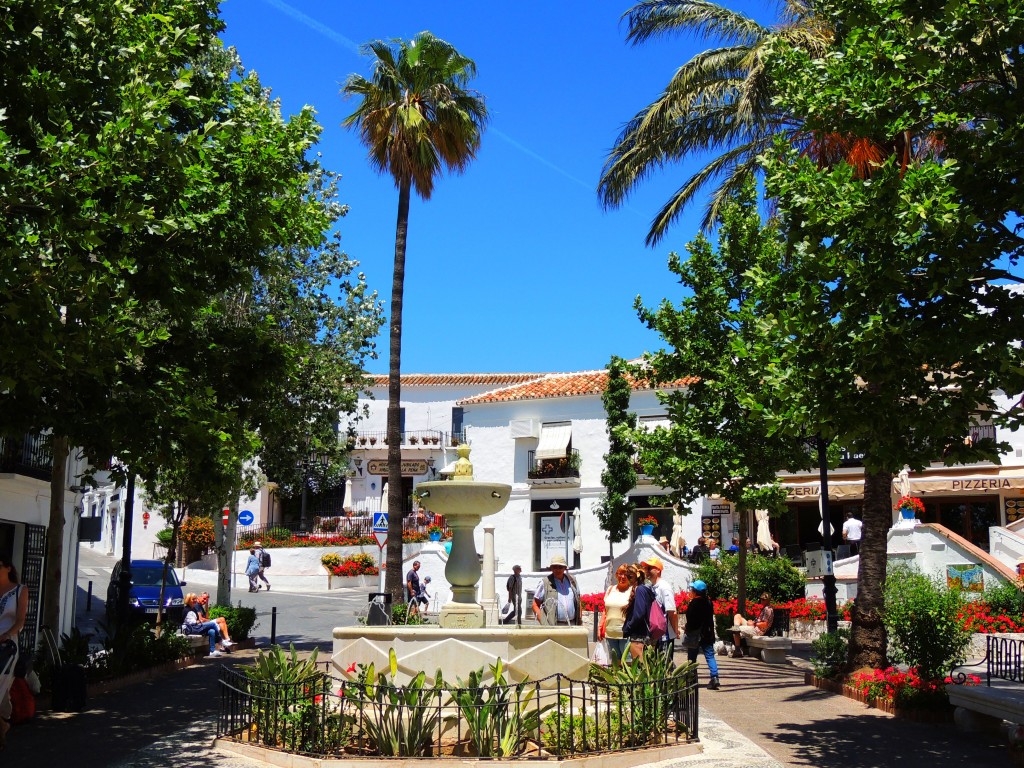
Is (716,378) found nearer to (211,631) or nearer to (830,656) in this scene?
(830,656)

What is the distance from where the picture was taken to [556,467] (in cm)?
3991

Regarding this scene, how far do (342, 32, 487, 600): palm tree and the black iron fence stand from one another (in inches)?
471

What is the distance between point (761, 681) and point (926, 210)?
9459mm

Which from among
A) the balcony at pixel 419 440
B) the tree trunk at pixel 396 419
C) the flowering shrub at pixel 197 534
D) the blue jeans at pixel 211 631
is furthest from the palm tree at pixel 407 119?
the balcony at pixel 419 440

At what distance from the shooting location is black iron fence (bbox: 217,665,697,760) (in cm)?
909

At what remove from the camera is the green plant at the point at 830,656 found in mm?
14648

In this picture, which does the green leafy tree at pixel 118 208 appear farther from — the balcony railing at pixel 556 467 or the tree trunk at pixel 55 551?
the balcony railing at pixel 556 467

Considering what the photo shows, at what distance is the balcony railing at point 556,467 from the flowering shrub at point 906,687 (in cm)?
2610

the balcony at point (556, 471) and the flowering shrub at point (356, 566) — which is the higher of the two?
the balcony at point (556, 471)

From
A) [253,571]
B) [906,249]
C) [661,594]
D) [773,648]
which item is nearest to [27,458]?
[661,594]

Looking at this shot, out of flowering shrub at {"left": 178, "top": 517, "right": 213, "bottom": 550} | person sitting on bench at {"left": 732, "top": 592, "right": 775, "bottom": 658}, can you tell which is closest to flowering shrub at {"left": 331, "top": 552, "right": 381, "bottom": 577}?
flowering shrub at {"left": 178, "top": 517, "right": 213, "bottom": 550}

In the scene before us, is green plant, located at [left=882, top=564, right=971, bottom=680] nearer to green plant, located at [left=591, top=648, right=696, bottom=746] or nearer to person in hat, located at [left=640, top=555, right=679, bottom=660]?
person in hat, located at [left=640, top=555, right=679, bottom=660]

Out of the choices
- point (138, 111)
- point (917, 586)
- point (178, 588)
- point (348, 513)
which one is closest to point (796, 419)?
point (917, 586)

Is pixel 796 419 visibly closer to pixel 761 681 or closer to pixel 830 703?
pixel 830 703
